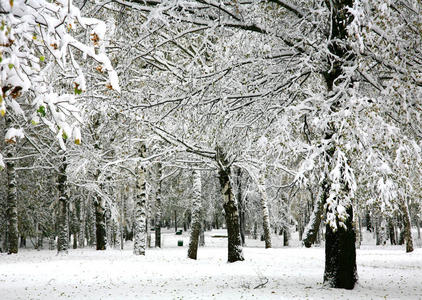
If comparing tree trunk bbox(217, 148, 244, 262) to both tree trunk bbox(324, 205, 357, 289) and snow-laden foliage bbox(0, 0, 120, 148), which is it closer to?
tree trunk bbox(324, 205, 357, 289)

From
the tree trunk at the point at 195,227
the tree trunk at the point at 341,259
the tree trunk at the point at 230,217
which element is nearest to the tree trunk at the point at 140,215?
the tree trunk at the point at 195,227

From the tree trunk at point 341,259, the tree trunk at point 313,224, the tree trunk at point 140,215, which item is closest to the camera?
the tree trunk at point 341,259

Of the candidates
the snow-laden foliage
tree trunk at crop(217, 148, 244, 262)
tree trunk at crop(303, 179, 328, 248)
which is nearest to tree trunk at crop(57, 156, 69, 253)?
tree trunk at crop(217, 148, 244, 262)

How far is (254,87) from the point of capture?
28.1 feet

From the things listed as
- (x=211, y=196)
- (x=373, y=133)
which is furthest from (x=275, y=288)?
(x=211, y=196)

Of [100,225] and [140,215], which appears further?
[100,225]

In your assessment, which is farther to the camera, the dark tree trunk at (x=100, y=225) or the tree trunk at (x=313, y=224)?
the dark tree trunk at (x=100, y=225)

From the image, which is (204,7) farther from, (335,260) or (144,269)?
A: (144,269)

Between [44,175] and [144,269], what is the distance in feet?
58.3

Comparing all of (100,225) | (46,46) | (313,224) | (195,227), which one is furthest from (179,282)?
(100,225)

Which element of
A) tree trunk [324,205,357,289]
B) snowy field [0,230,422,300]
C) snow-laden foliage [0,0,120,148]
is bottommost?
snowy field [0,230,422,300]

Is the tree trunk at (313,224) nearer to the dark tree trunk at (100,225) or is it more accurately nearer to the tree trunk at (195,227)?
the tree trunk at (195,227)

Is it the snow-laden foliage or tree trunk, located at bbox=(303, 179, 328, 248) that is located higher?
the snow-laden foliage

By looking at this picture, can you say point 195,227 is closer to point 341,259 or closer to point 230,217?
point 230,217
